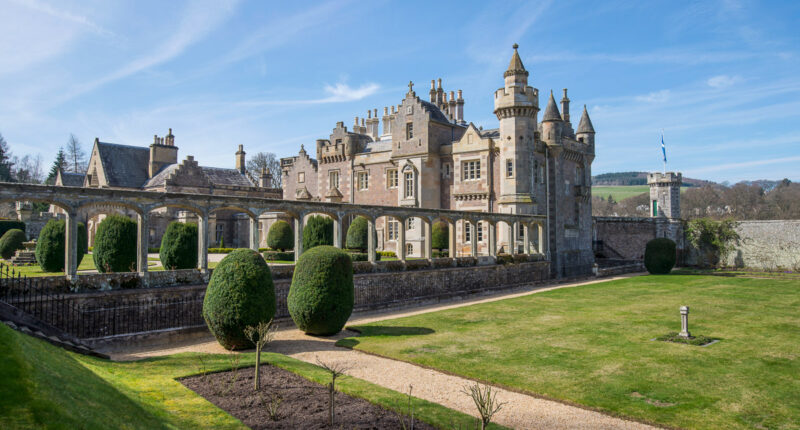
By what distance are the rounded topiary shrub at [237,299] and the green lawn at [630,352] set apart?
2.45m

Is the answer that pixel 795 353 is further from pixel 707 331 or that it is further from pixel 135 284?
pixel 135 284

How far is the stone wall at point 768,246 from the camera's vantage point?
113 feet

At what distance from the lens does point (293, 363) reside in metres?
10.2

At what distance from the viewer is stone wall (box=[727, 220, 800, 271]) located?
113 feet

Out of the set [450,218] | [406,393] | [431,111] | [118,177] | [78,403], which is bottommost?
[406,393]

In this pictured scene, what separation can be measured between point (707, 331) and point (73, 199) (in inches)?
673

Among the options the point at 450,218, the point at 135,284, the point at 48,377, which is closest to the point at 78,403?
the point at 48,377

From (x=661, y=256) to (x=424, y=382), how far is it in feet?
92.5

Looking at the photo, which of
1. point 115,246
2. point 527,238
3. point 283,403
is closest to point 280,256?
point 115,246

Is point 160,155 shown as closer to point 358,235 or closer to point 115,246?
point 358,235

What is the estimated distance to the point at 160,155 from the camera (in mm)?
42594

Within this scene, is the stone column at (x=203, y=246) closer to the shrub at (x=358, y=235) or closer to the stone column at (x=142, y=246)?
the stone column at (x=142, y=246)

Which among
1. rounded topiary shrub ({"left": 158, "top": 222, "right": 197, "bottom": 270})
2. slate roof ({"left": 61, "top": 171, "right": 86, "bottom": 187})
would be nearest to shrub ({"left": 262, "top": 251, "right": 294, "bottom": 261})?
rounded topiary shrub ({"left": 158, "top": 222, "right": 197, "bottom": 270})

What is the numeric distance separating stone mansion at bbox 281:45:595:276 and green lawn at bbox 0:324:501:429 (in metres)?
18.1
